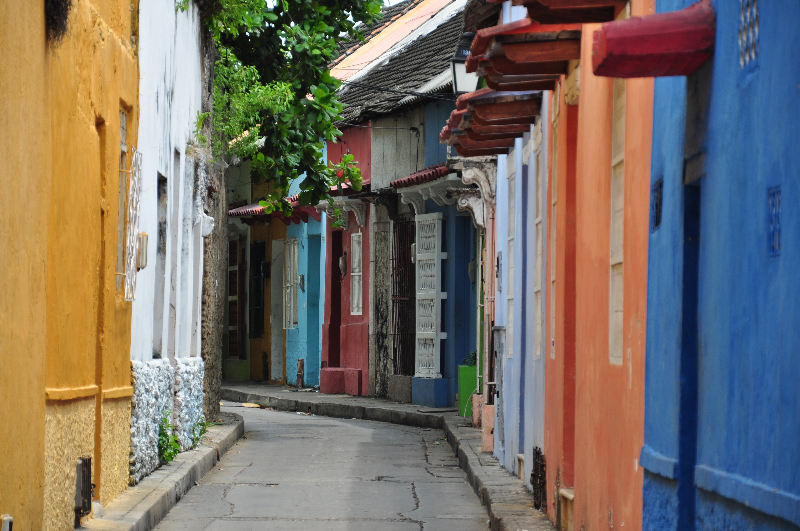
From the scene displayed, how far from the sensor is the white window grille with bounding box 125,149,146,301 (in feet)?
29.3

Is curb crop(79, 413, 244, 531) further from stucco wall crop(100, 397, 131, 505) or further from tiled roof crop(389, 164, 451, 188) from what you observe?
tiled roof crop(389, 164, 451, 188)

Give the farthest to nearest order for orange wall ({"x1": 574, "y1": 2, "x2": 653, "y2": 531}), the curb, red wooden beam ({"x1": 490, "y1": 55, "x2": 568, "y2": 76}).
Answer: the curb
red wooden beam ({"x1": 490, "y1": 55, "x2": 568, "y2": 76})
orange wall ({"x1": 574, "y1": 2, "x2": 653, "y2": 531})

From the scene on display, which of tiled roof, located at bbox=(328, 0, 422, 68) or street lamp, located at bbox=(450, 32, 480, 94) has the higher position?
tiled roof, located at bbox=(328, 0, 422, 68)

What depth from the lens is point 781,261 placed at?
11.1 ft

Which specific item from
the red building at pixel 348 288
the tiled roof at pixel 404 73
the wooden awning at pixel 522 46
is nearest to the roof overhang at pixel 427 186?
the tiled roof at pixel 404 73

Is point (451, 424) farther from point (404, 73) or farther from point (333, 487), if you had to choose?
point (404, 73)

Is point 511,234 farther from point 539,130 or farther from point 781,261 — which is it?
point 781,261

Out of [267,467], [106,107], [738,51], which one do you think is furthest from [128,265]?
[738,51]

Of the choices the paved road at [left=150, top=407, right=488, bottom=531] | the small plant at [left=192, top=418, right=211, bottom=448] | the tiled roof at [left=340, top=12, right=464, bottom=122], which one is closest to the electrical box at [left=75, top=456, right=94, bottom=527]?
the paved road at [left=150, top=407, right=488, bottom=531]

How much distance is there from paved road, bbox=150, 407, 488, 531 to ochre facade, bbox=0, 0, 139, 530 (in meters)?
1.14

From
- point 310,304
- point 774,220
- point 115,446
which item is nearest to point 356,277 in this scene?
point 310,304

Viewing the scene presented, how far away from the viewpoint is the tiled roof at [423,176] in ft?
61.0

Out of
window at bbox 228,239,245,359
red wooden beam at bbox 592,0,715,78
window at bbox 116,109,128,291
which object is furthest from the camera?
window at bbox 228,239,245,359

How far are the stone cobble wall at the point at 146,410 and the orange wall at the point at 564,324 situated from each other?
339cm
